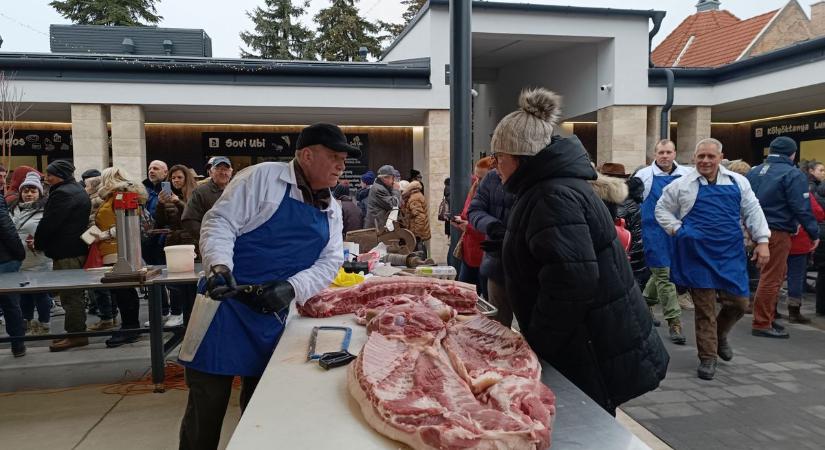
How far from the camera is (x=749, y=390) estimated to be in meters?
4.65

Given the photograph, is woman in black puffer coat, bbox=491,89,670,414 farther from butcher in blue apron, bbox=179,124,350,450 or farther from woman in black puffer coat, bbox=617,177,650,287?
woman in black puffer coat, bbox=617,177,650,287

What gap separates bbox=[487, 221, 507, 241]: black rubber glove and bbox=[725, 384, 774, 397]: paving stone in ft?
8.10

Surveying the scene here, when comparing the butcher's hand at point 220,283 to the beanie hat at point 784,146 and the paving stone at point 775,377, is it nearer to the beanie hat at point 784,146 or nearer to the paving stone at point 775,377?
the paving stone at point 775,377

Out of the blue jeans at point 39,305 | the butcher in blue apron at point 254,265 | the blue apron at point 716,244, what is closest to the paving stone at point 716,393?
the blue apron at point 716,244

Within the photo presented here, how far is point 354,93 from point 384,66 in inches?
36.7

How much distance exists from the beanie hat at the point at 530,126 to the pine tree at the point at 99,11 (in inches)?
1161

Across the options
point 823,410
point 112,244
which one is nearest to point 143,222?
point 112,244

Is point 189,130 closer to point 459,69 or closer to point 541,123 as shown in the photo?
point 459,69

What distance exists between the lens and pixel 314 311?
3105 mm

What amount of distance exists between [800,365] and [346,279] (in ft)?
15.3

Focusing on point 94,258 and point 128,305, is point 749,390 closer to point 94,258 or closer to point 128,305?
point 128,305

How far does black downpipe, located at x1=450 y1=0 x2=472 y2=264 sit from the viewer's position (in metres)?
5.58

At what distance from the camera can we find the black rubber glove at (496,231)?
13.9 ft

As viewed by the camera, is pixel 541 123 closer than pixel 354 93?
Yes
